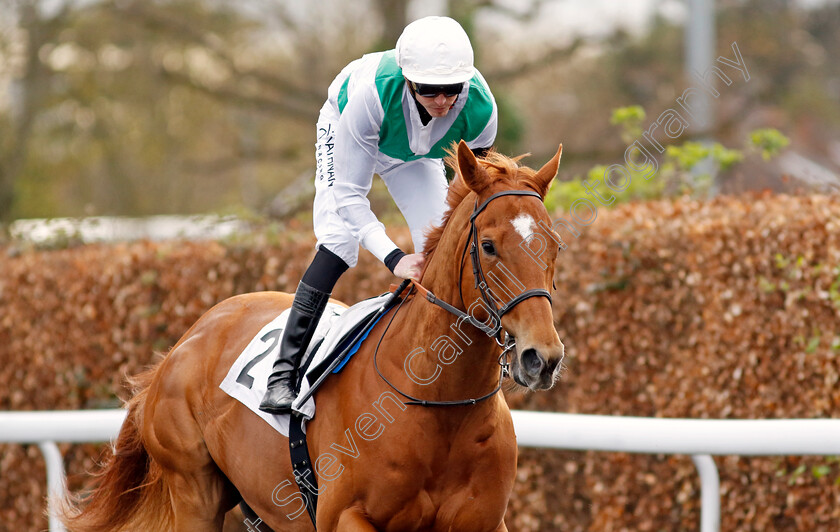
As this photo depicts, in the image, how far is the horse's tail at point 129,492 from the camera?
434 cm

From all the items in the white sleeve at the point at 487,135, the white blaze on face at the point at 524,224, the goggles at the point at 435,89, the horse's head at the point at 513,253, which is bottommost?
the white sleeve at the point at 487,135

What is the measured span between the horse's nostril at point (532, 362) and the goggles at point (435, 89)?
1.05m

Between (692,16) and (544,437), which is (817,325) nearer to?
(544,437)

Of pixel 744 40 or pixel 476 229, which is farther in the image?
pixel 744 40

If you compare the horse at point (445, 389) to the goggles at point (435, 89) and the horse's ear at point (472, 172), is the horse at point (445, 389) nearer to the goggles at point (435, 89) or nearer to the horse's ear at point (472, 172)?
the horse's ear at point (472, 172)

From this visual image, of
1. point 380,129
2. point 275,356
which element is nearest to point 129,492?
point 275,356

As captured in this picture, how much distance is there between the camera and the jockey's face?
313 centimetres

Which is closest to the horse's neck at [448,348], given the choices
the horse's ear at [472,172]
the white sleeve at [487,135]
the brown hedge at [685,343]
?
the horse's ear at [472,172]

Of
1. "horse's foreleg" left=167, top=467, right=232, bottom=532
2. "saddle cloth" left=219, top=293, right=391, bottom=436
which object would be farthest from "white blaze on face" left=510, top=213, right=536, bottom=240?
"horse's foreleg" left=167, top=467, right=232, bottom=532

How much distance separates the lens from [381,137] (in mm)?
3428

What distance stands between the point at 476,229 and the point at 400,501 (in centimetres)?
91

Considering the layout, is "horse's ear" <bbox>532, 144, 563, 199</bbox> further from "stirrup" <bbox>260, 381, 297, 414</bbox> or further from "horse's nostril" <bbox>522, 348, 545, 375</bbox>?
"stirrup" <bbox>260, 381, 297, 414</bbox>

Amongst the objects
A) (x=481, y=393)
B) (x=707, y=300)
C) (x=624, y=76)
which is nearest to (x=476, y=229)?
(x=481, y=393)

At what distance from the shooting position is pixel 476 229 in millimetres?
2783
